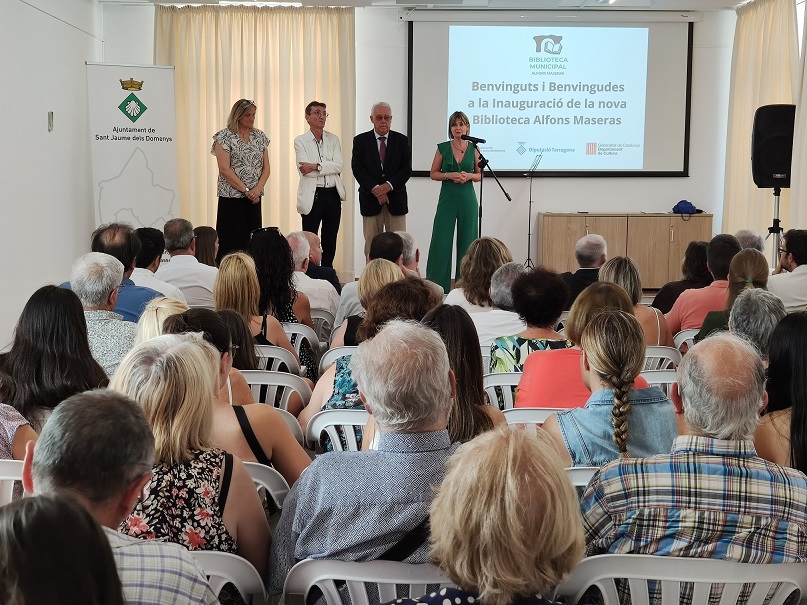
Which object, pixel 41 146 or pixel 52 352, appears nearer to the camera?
pixel 52 352

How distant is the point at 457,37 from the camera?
389 inches

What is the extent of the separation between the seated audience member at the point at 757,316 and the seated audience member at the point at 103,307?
2191 mm

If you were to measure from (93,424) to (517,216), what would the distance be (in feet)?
30.1

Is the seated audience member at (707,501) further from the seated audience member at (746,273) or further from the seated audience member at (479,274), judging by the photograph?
the seated audience member at (479,274)

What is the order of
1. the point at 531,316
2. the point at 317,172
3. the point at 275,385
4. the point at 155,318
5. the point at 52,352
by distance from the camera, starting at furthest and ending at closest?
1. the point at 317,172
2. the point at 531,316
3. the point at 275,385
4. the point at 155,318
5. the point at 52,352

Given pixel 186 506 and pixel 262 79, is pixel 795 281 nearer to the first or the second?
pixel 186 506

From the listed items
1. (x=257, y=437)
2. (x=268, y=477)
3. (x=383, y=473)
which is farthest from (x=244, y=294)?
(x=383, y=473)

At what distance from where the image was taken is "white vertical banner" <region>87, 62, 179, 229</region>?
8.66 m

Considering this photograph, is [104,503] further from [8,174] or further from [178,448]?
[8,174]

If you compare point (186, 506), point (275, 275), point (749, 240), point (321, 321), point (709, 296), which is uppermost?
point (749, 240)

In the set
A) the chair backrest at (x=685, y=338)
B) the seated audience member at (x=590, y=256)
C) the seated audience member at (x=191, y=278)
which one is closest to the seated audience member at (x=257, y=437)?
the chair backrest at (x=685, y=338)

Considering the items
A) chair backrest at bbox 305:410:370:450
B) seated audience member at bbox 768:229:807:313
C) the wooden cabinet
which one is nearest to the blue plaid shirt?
chair backrest at bbox 305:410:370:450

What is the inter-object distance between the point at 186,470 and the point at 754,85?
9075 millimetres

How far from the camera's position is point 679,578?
5.46 feet
